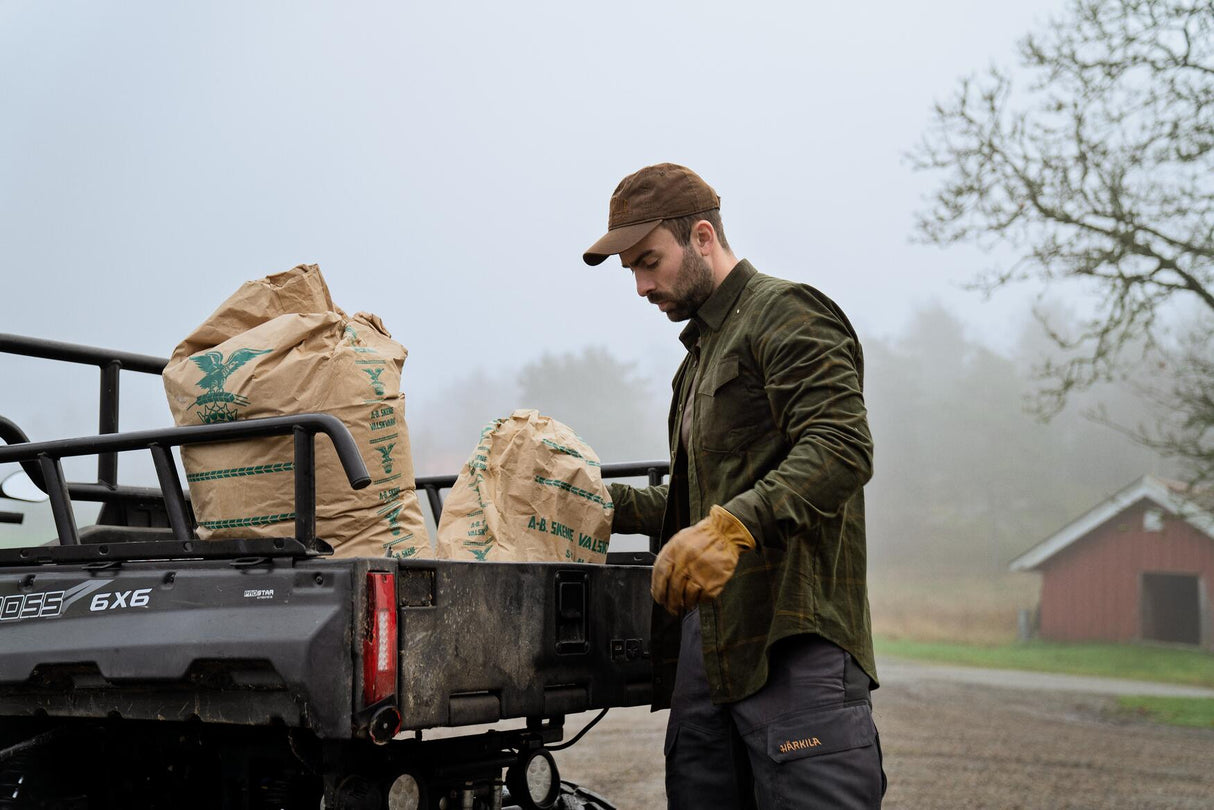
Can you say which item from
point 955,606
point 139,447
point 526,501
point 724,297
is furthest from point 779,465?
point 955,606

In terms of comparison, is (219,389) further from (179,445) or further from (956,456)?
(956,456)

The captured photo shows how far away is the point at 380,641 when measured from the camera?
2.67 m

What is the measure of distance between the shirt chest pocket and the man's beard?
0.74ft

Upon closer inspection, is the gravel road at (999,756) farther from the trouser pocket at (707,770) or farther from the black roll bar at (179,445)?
the black roll bar at (179,445)

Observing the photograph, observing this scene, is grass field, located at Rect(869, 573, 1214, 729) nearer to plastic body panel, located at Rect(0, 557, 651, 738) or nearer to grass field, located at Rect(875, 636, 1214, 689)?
grass field, located at Rect(875, 636, 1214, 689)

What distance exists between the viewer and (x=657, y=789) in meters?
8.99

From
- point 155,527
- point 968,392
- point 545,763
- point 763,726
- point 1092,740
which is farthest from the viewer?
point 968,392

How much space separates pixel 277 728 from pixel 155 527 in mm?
1557

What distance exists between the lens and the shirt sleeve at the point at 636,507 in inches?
147

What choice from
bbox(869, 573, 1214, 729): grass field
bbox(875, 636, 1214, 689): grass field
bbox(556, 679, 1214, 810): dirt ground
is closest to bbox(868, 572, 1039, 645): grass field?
bbox(869, 573, 1214, 729): grass field

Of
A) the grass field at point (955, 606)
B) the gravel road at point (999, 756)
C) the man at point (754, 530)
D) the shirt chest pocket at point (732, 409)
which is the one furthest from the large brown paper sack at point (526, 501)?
the grass field at point (955, 606)

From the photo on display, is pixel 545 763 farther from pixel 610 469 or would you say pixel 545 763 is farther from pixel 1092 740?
pixel 1092 740

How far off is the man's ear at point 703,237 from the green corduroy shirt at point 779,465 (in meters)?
0.10

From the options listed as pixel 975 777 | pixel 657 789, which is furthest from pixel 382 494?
pixel 975 777
